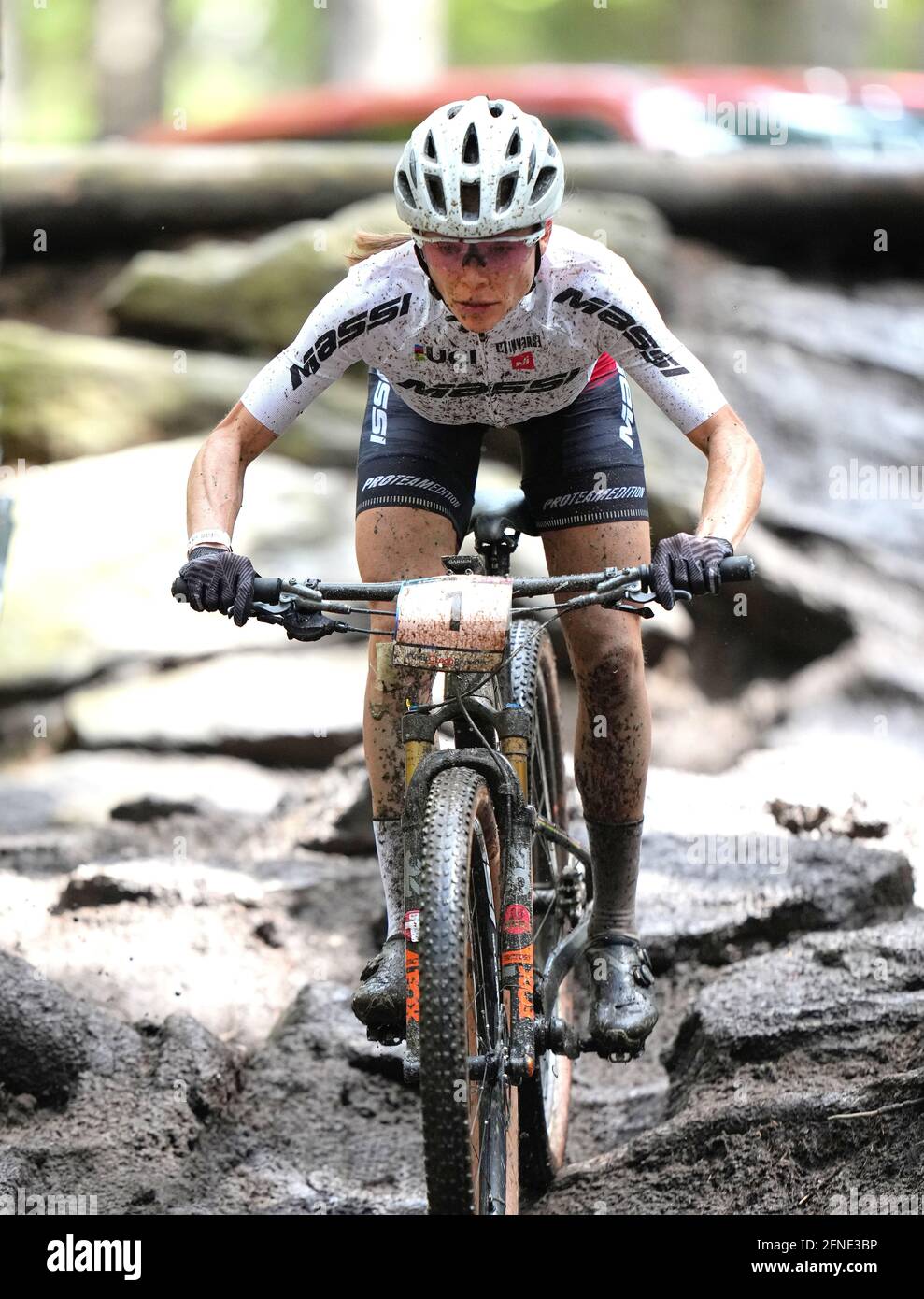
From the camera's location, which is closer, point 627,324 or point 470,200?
point 470,200

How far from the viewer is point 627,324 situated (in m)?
3.67

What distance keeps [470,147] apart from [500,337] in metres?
0.44

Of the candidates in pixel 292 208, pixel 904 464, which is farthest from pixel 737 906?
pixel 292 208

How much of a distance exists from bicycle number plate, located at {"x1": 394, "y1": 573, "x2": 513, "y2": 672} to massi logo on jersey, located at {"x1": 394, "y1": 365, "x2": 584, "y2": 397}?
757mm

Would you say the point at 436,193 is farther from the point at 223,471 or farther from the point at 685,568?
the point at 685,568

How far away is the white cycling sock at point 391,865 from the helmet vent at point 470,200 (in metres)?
1.41

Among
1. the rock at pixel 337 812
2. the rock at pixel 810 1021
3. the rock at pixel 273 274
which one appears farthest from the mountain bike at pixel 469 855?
the rock at pixel 273 274

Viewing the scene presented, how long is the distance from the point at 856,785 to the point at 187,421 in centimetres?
432

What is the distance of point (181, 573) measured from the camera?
330 centimetres

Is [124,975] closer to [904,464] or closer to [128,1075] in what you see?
[128,1075]

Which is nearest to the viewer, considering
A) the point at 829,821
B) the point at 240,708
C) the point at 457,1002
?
the point at 457,1002

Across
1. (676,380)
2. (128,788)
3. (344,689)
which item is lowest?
(676,380)

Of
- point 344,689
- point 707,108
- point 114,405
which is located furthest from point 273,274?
point 707,108
